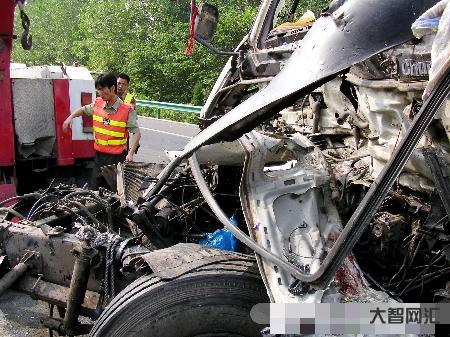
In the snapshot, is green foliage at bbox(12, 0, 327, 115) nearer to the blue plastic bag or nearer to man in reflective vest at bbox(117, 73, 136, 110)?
man in reflective vest at bbox(117, 73, 136, 110)

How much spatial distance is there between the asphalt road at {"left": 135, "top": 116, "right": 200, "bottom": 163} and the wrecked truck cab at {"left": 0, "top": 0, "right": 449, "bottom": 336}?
629 cm

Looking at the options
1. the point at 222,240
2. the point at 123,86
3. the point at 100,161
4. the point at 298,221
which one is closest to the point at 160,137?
the point at 123,86

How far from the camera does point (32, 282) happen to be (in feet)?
10.2

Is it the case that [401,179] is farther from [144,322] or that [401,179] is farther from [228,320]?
[144,322]

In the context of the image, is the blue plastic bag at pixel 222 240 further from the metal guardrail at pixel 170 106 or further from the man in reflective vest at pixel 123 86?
the metal guardrail at pixel 170 106

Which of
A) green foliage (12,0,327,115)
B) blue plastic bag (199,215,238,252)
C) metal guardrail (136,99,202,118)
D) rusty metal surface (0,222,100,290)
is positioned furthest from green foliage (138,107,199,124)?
rusty metal surface (0,222,100,290)

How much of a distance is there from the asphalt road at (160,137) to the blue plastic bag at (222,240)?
602 cm

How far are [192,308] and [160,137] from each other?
11135mm

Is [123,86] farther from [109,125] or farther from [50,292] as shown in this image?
[50,292]

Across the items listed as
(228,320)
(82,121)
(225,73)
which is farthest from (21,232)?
(82,121)

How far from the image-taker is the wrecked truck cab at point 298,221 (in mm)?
2020

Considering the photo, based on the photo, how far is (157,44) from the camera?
75.9 feet

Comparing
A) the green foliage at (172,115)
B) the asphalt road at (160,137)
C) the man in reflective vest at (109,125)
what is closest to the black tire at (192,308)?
the man in reflective vest at (109,125)

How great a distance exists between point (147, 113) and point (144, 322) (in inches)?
697
